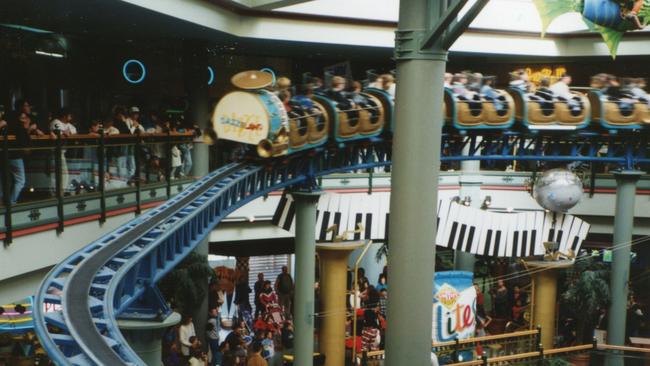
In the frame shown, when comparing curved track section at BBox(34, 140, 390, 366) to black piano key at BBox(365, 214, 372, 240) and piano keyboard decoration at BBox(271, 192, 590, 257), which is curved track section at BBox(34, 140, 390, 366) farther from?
black piano key at BBox(365, 214, 372, 240)

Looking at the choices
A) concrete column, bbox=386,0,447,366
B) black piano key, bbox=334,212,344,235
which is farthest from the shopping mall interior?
black piano key, bbox=334,212,344,235

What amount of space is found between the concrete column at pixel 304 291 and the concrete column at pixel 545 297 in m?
5.35

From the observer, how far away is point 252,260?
2041 centimetres

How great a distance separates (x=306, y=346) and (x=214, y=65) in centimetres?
1093

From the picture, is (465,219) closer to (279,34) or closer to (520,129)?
(520,129)

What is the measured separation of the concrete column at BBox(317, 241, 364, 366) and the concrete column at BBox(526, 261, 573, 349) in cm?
421

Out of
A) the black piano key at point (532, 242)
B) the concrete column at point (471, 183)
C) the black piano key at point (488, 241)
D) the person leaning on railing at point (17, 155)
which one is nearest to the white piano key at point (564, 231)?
the black piano key at point (532, 242)

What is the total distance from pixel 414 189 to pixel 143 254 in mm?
3663

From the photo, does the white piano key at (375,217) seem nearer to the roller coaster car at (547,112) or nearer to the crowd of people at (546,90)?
the crowd of people at (546,90)

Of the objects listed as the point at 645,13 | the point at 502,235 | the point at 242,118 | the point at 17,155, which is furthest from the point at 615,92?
the point at 17,155

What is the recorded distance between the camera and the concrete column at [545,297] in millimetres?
14734

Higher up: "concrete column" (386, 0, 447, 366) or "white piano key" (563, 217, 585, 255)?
"concrete column" (386, 0, 447, 366)

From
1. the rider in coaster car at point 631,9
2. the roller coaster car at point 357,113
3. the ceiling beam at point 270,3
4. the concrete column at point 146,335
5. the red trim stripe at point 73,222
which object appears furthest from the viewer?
the ceiling beam at point 270,3

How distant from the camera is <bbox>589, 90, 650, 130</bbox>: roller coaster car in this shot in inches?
568
